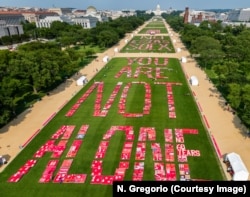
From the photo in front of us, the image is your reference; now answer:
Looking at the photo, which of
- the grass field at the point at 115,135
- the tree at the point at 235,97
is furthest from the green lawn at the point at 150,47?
the tree at the point at 235,97

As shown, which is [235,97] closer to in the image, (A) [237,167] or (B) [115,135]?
(A) [237,167]

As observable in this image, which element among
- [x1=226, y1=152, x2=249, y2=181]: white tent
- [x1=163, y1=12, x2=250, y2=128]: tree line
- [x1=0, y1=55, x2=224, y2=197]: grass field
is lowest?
[x1=0, y1=55, x2=224, y2=197]: grass field

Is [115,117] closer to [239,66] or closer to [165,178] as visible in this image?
[165,178]

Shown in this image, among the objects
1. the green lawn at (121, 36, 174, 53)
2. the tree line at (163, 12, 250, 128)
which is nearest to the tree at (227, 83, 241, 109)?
the tree line at (163, 12, 250, 128)

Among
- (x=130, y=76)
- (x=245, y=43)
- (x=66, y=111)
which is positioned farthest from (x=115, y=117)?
(x=245, y=43)

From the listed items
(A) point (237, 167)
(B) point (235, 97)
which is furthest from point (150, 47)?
(A) point (237, 167)

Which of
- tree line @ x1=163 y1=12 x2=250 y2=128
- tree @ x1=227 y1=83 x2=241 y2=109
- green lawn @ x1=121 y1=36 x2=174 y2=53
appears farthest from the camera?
green lawn @ x1=121 y1=36 x2=174 y2=53

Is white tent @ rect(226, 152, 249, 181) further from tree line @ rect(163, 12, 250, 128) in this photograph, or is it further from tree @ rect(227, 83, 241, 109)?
tree @ rect(227, 83, 241, 109)
